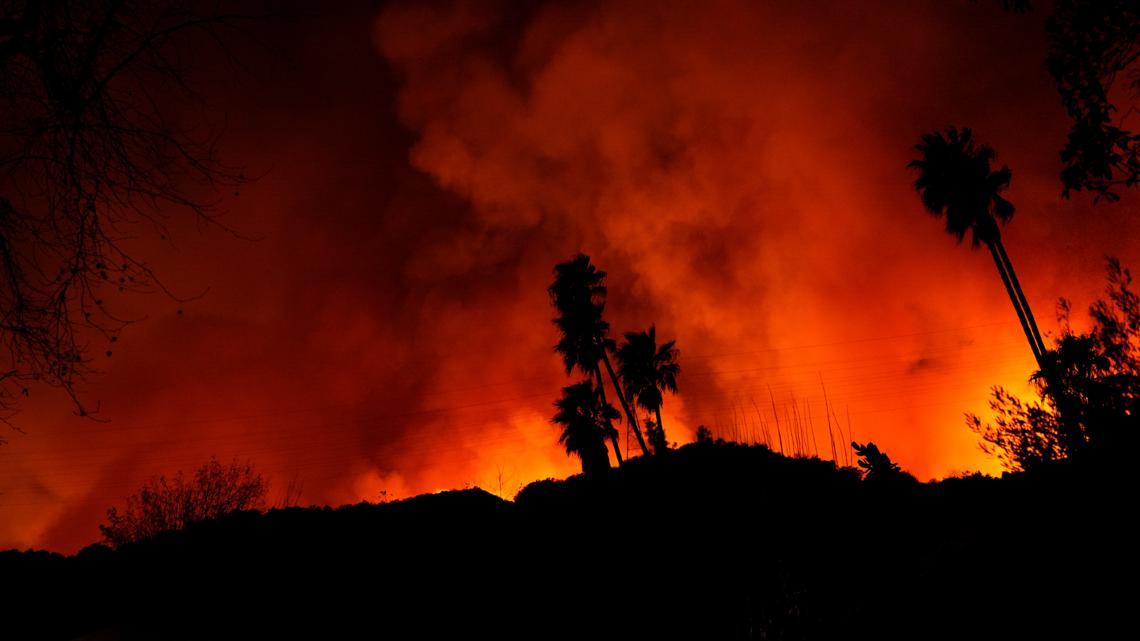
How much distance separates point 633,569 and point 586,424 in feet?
59.5

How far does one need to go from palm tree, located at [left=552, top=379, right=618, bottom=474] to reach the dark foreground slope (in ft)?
27.4

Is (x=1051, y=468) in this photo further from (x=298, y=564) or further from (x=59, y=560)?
(x=59, y=560)

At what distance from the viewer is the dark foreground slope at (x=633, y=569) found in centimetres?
452

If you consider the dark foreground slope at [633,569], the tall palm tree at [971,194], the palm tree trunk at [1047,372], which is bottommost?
the dark foreground slope at [633,569]

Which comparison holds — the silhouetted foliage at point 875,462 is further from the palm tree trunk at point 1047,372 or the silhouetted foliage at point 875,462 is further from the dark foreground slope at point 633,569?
the palm tree trunk at point 1047,372

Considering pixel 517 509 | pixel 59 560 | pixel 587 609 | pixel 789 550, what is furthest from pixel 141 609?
pixel 789 550

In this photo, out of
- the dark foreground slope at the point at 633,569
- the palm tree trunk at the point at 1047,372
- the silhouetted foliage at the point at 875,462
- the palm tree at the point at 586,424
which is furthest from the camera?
the palm tree at the point at 586,424

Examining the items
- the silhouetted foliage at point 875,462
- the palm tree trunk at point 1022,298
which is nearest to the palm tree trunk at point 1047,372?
the palm tree trunk at point 1022,298

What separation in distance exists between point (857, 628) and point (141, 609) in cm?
1450

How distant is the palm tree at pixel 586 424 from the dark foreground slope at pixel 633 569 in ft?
27.4

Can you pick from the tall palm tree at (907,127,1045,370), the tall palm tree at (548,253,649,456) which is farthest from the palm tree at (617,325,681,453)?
the tall palm tree at (907,127,1045,370)

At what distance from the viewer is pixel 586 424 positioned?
34719 mm

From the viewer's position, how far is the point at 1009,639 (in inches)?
154

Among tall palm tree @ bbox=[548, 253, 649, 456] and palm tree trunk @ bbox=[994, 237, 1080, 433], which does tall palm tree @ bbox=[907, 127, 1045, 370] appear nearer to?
palm tree trunk @ bbox=[994, 237, 1080, 433]
